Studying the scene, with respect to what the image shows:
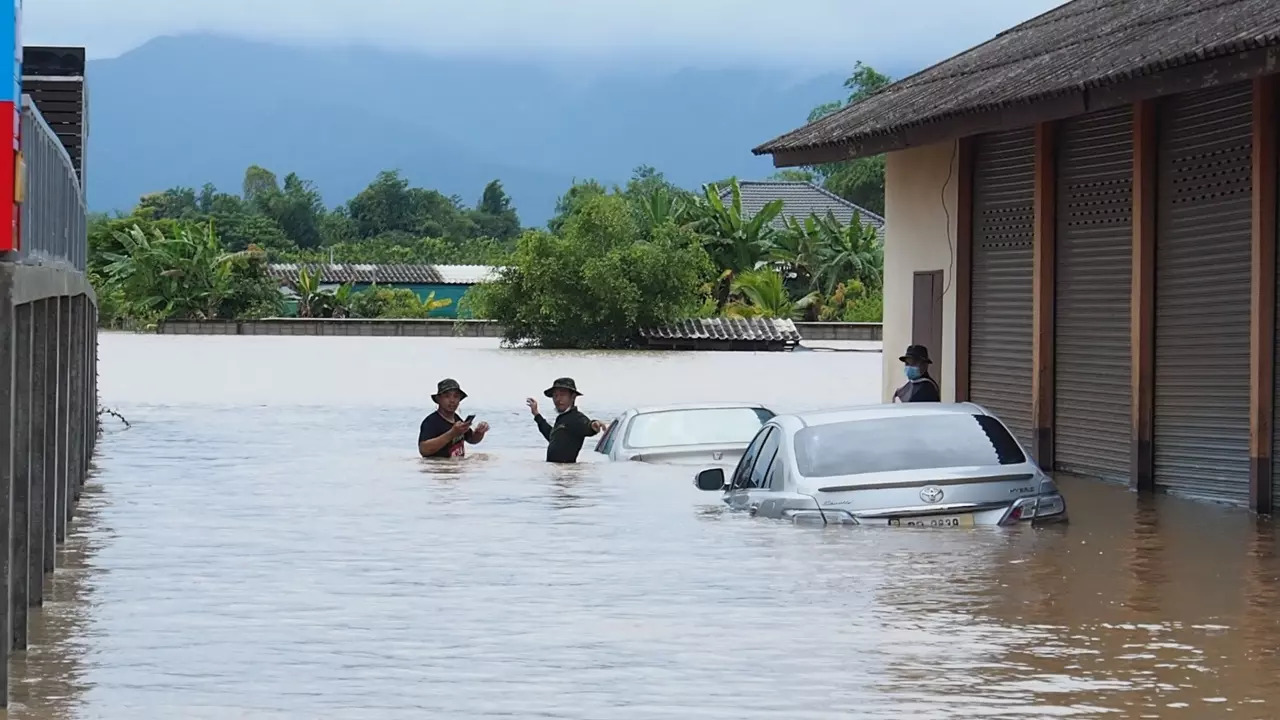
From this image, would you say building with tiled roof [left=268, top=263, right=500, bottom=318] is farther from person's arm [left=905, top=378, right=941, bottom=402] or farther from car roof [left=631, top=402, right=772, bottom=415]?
person's arm [left=905, top=378, right=941, bottom=402]

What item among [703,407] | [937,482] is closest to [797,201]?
[703,407]

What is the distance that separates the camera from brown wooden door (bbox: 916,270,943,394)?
27.3 m

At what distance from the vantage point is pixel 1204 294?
19.9m

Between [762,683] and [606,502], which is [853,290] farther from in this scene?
[762,683]

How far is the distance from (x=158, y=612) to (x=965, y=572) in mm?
4866

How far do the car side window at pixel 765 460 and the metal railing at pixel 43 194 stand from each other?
4.98 meters

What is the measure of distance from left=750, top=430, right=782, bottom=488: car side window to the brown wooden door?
1068 cm

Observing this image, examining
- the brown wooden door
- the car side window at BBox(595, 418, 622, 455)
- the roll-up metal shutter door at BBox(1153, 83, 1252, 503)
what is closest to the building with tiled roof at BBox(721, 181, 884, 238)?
the brown wooden door

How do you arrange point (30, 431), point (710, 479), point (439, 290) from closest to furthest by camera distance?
1. point (30, 431)
2. point (710, 479)
3. point (439, 290)

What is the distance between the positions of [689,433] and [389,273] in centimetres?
8389

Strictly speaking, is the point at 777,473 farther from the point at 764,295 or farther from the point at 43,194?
the point at 764,295

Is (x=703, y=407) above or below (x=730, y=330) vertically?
below

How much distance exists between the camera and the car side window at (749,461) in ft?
54.6

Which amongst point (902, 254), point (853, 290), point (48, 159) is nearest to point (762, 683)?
point (48, 159)
